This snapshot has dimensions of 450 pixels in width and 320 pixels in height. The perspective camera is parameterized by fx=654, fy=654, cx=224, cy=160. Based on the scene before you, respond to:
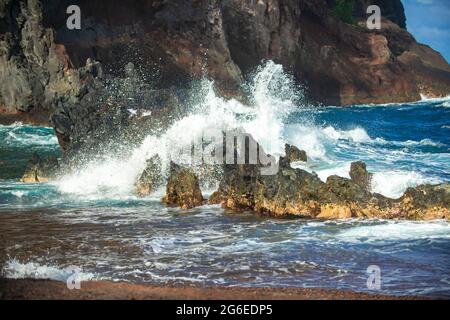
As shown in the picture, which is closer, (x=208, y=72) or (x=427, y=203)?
(x=427, y=203)

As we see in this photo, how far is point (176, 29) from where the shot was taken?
148 feet

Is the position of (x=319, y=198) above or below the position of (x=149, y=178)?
below

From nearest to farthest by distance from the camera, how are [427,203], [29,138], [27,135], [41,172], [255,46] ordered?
[427,203], [41,172], [29,138], [27,135], [255,46]

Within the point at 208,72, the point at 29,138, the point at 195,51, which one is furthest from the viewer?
the point at 195,51

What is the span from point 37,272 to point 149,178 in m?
7.01

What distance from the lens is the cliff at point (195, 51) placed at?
3431 centimetres

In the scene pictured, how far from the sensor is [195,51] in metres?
44.8

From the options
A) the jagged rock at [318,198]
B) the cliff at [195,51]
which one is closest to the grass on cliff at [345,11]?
the cliff at [195,51]

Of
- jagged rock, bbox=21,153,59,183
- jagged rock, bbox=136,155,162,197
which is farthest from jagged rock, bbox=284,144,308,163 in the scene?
jagged rock, bbox=21,153,59,183

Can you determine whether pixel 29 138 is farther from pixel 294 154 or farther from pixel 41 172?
pixel 294 154

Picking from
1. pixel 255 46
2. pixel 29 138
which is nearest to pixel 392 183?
pixel 29 138

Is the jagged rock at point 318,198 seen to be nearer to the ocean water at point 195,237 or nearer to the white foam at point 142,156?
the ocean water at point 195,237

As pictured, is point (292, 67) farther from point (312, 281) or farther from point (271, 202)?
point (312, 281)

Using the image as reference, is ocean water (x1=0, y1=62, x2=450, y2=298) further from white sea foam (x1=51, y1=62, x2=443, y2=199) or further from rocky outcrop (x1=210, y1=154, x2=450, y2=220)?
rocky outcrop (x1=210, y1=154, x2=450, y2=220)
